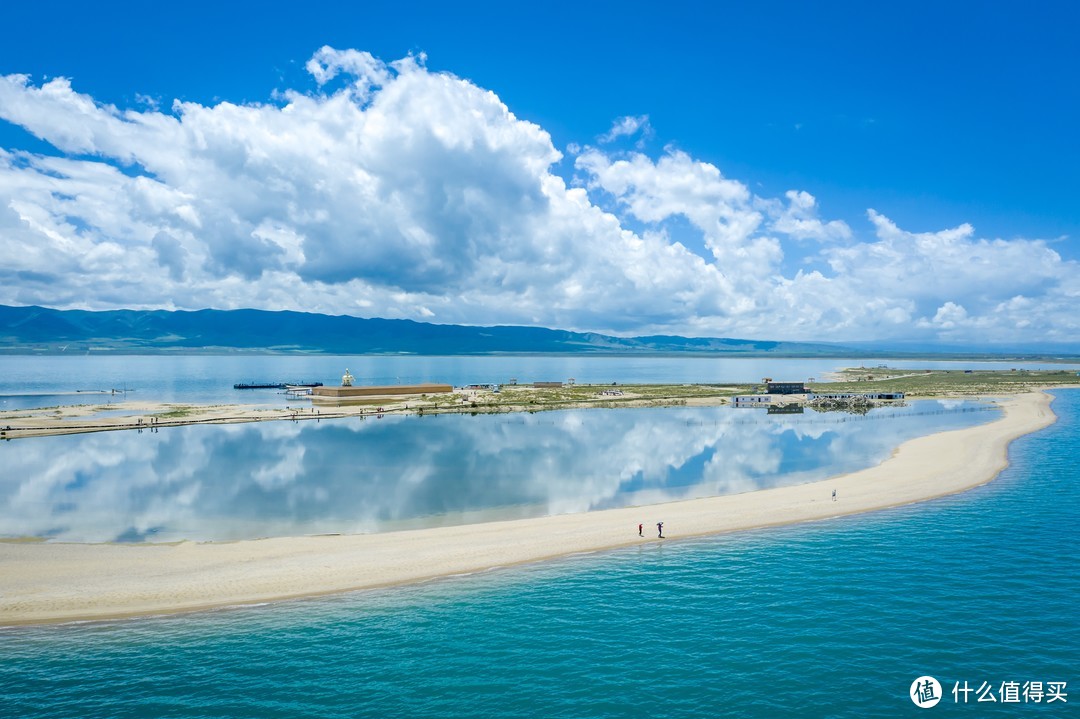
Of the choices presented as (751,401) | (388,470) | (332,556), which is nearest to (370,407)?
(388,470)

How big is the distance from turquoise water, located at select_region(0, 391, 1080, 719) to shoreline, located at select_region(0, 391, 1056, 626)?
1.42m

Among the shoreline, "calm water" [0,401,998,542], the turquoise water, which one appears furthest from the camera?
"calm water" [0,401,998,542]

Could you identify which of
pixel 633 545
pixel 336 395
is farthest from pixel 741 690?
pixel 336 395

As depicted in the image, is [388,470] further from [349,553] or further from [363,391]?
[363,391]

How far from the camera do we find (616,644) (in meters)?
21.6

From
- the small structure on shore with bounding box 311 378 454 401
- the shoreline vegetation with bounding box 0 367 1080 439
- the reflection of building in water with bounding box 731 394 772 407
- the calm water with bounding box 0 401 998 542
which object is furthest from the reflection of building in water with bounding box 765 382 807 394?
the small structure on shore with bounding box 311 378 454 401

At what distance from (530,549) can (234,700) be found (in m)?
15.5

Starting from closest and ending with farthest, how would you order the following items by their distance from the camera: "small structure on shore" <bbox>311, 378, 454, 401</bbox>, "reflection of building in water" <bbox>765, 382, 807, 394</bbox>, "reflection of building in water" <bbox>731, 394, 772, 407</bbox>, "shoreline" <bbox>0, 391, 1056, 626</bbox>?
1. "shoreline" <bbox>0, 391, 1056, 626</bbox>
2. "reflection of building in water" <bbox>731, 394, 772, 407</bbox>
3. "small structure on shore" <bbox>311, 378, 454, 401</bbox>
4. "reflection of building in water" <bbox>765, 382, 807, 394</bbox>

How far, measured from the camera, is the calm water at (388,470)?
37.5 meters

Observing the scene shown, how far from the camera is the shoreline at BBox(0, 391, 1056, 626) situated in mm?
25266

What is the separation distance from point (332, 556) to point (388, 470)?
2167 centimetres

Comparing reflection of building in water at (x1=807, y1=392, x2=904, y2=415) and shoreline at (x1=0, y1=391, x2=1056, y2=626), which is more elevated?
reflection of building in water at (x1=807, y1=392, x2=904, y2=415)

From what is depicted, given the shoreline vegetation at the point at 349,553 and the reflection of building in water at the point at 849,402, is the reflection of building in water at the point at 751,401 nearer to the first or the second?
the reflection of building in water at the point at 849,402

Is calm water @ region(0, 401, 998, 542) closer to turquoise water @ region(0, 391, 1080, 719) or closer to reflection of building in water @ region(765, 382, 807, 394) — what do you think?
turquoise water @ region(0, 391, 1080, 719)
